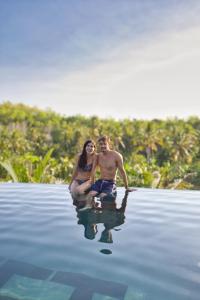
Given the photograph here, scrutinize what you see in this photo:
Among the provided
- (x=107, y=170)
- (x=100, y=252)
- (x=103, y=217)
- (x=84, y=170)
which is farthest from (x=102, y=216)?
(x=84, y=170)

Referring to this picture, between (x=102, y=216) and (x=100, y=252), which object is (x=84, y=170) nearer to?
(x=102, y=216)

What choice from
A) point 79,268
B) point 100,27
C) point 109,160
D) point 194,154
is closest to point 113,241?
point 79,268

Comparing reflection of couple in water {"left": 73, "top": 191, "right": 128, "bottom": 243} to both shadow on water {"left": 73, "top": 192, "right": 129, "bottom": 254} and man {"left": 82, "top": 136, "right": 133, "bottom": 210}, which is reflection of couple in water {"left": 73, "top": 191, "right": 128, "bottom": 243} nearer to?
shadow on water {"left": 73, "top": 192, "right": 129, "bottom": 254}

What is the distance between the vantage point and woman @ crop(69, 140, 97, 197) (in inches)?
291

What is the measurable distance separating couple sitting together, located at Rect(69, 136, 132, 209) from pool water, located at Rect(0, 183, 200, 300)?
38cm

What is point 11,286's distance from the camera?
3.47 metres

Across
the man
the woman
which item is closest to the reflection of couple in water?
the man

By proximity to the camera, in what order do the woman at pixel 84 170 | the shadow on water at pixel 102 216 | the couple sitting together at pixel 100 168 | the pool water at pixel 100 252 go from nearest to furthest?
1. the pool water at pixel 100 252
2. the shadow on water at pixel 102 216
3. the couple sitting together at pixel 100 168
4. the woman at pixel 84 170

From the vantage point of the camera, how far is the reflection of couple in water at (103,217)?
16.5 feet

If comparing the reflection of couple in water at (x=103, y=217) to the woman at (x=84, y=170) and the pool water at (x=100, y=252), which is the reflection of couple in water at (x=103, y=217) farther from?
the woman at (x=84, y=170)

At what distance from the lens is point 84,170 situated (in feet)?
25.0

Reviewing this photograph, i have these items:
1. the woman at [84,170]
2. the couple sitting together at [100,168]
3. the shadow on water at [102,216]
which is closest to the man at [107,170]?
the couple sitting together at [100,168]

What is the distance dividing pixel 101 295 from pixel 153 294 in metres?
0.45

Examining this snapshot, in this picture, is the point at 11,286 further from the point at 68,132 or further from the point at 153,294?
the point at 68,132
